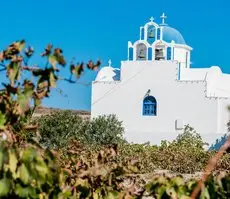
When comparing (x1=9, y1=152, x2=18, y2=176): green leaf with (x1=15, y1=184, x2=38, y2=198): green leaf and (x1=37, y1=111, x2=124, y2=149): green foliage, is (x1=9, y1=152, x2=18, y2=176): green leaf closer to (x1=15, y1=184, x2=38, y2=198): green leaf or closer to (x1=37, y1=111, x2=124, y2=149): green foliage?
(x1=15, y1=184, x2=38, y2=198): green leaf

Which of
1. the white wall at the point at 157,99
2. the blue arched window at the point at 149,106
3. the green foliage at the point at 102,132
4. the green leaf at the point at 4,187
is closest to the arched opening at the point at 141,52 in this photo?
the white wall at the point at 157,99

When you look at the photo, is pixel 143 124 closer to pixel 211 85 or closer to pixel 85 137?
pixel 211 85

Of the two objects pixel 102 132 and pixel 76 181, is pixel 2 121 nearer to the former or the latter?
pixel 76 181

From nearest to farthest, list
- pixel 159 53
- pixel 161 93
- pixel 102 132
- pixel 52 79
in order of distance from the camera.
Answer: pixel 52 79
pixel 102 132
pixel 161 93
pixel 159 53

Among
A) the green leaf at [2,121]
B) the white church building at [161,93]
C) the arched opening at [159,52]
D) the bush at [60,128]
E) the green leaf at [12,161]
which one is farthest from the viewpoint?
the arched opening at [159,52]

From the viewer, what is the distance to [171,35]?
32.2m

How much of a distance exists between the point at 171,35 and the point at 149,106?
4.01 meters

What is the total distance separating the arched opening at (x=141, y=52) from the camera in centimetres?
3145

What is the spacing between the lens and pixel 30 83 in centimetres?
332

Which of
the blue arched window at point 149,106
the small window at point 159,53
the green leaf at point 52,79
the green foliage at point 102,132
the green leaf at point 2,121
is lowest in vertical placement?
the green leaf at point 2,121

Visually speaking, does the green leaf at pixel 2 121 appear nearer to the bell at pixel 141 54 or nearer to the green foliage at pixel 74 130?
the green foliage at pixel 74 130

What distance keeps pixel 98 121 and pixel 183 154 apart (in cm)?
507

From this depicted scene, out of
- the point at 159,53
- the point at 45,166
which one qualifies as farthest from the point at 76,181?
the point at 159,53

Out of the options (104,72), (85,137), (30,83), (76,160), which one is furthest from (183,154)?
(30,83)
